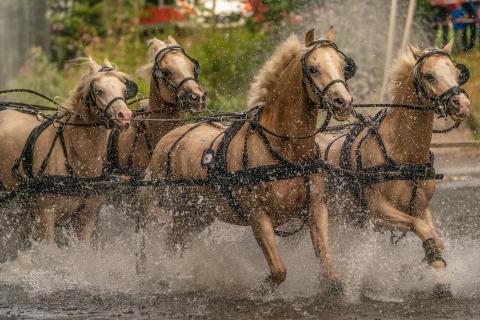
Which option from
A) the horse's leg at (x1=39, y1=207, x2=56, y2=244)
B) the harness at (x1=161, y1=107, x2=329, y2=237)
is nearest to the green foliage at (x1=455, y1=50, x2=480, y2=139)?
the horse's leg at (x1=39, y1=207, x2=56, y2=244)

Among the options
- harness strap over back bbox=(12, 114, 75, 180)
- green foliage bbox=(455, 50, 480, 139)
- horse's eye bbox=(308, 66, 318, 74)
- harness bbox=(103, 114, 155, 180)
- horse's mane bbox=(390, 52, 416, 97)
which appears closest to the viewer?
horse's eye bbox=(308, 66, 318, 74)

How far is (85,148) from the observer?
9945mm

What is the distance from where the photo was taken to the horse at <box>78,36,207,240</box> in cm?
1012

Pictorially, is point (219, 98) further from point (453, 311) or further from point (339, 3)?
point (453, 311)

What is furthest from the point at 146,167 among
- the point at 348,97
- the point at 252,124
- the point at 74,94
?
the point at 348,97

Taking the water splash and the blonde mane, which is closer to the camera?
the water splash

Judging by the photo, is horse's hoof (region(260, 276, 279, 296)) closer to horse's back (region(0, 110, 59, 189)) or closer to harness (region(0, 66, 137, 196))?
harness (region(0, 66, 137, 196))

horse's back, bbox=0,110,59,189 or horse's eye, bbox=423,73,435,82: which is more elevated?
Answer: horse's eye, bbox=423,73,435,82

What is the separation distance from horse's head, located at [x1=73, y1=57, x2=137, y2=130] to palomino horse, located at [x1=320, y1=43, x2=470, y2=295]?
1835mm

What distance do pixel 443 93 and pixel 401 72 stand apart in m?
0.66

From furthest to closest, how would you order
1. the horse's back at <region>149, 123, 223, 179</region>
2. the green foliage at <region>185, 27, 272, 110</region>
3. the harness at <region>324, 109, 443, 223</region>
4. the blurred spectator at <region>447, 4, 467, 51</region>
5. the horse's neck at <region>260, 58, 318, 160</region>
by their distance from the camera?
the blurred spectator at <region>447, 4, 467, 51</region>, the green foliage at <region>185, 27, 272, 110</region>, the horse's back at <region>149, 123, 223, 179</region>, the harness at <region>324, 109, 443, 223</region>, the horse's neck at <region>260, 58, 318, 160</region>

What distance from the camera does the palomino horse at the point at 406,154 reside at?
8.78m

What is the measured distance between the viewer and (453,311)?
8.02 m

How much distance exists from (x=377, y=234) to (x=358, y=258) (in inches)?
43.1
